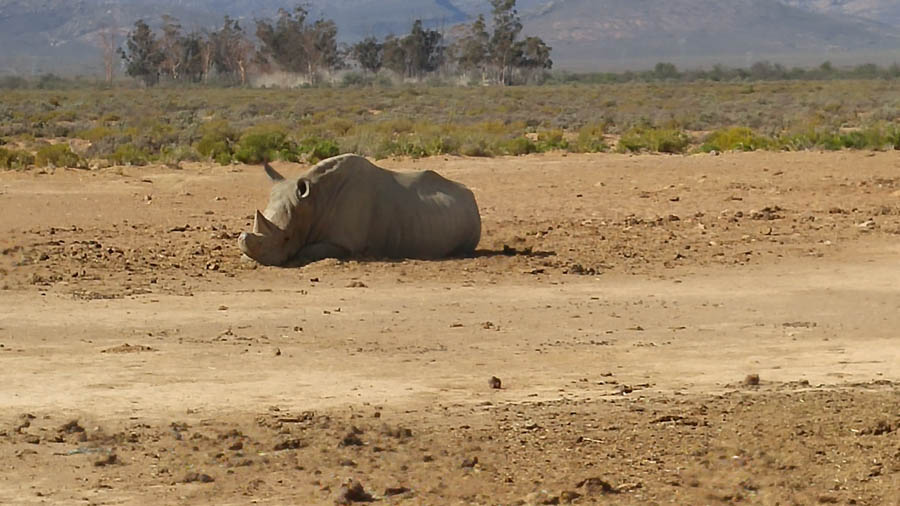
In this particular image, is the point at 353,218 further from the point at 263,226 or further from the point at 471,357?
the point at 471,357

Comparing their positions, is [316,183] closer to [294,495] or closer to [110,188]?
[110,188]

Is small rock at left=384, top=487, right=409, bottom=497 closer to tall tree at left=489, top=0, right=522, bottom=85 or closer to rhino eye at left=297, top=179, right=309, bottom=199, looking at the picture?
rhino eye at left=297, top=179, right=309, bottom=199

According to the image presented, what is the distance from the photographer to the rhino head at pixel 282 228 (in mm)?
16766

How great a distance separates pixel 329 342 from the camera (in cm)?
1267

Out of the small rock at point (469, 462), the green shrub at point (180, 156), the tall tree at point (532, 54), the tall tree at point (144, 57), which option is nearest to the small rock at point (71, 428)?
the small rock at point (469, 462)

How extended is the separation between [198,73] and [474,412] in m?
122

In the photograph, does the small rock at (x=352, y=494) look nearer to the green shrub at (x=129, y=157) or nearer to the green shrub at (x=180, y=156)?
the green shrub at (x=129, y=157)

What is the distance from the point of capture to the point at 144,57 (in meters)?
126

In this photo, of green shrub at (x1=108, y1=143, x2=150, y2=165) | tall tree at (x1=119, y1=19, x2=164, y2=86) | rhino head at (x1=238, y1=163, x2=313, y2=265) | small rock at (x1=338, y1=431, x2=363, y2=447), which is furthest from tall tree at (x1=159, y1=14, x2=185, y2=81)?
small rock at (x1=338, y1=431, x2=363, y2=447)

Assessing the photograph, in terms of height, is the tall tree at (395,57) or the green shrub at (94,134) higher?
the tall tree at (395,57)

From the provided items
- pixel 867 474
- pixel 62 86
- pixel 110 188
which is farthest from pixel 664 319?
pixel 62 86

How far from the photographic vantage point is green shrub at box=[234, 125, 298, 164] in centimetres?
2811

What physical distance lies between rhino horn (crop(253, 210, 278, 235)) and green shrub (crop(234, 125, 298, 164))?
10.5m

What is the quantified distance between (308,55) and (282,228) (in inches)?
4542
